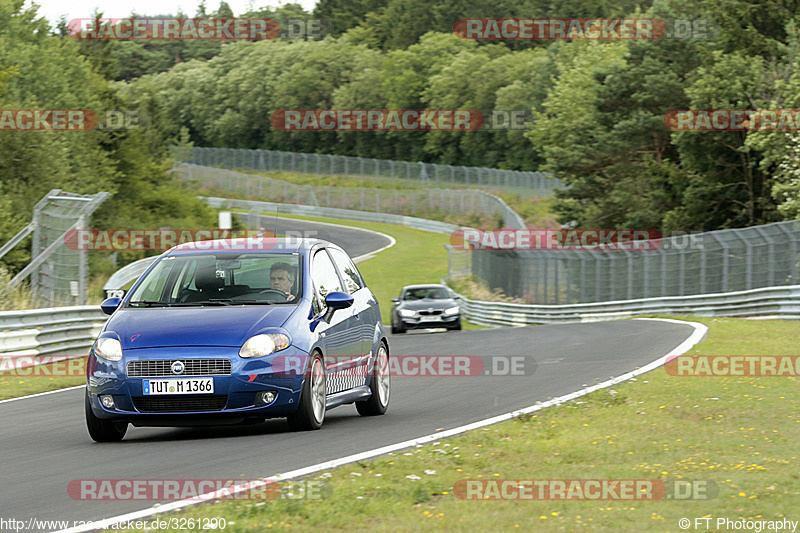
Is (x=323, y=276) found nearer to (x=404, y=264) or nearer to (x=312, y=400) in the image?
(x=312, y=400)

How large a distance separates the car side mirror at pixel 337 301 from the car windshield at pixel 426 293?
2220 centimetres

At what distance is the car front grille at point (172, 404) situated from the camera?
31.7ft

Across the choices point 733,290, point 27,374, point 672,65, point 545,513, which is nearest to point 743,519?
point 545,513

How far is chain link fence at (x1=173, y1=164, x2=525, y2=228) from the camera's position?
288 feet

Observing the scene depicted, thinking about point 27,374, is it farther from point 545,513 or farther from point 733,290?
point 733,290

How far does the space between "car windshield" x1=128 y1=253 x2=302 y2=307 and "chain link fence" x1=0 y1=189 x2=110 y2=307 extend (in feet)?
42.2

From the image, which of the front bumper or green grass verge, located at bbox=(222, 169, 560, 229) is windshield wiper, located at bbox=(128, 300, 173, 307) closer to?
the front bumper

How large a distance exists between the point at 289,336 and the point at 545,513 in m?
3.95

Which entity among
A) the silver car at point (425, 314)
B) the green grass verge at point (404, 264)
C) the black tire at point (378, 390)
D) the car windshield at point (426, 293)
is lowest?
A: the green grass verge at point (404, 264)

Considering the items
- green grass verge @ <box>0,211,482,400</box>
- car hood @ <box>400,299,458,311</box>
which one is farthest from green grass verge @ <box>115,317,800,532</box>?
green grass verge @ <box>0,211,482,400</box>

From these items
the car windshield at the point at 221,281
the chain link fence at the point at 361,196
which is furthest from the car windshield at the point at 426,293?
the chain link fence at the point at 361,196

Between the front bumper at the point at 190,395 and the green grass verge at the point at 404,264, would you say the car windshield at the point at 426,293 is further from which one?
the front bumper at the point at 190,395

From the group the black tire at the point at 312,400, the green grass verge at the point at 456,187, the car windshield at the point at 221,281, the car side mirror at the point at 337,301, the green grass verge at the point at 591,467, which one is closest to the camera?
the green grass verge at the point at 591,467

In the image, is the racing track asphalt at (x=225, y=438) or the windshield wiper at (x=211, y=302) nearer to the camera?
the racing track asphalt at (x=225, y=438)
